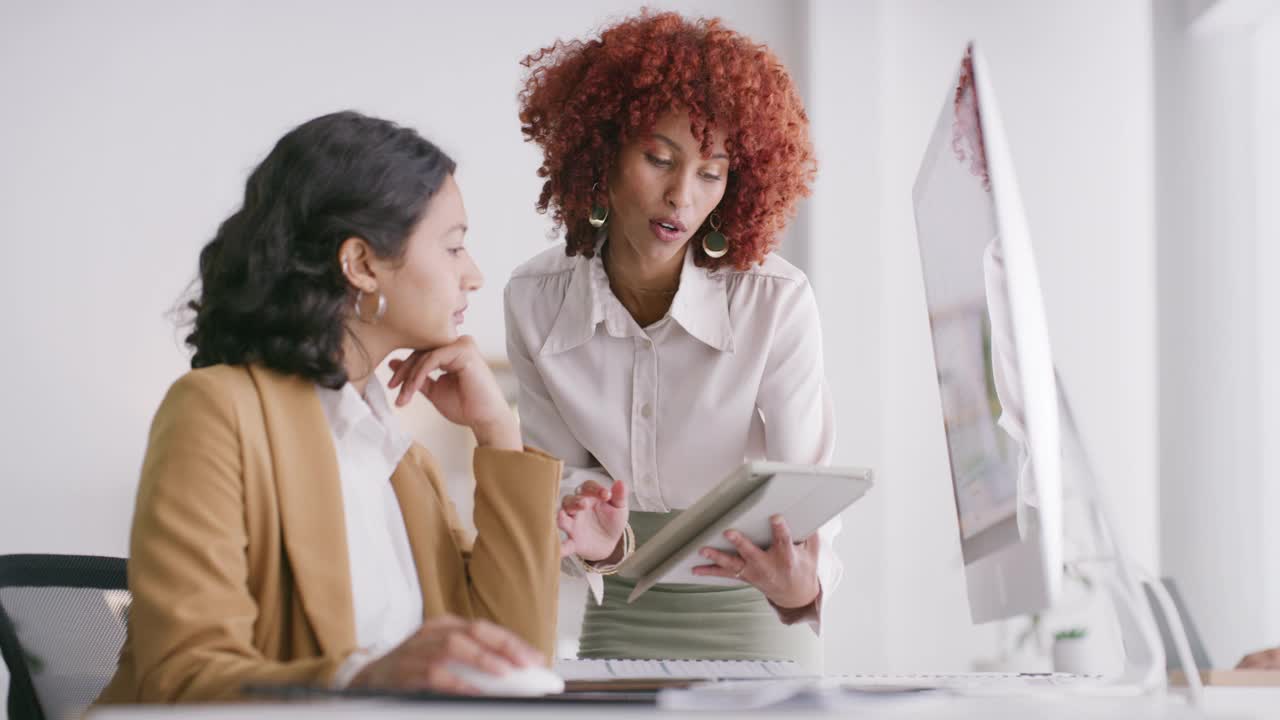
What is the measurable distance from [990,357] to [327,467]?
0.66m

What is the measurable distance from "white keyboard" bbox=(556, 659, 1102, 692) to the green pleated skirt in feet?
1.38

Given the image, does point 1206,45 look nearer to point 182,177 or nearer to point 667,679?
point 667,679

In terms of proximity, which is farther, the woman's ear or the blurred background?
the blurred background

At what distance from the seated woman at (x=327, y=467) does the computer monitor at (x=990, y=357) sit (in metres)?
0.39

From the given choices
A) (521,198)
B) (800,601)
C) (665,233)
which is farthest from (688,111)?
(521,198)

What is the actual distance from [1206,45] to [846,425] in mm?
1575

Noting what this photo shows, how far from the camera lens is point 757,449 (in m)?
2.08

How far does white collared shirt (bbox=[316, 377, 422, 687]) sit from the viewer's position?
1321 mm

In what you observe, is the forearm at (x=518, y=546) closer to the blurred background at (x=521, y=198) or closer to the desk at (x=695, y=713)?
the desk at (x=695, y=713)

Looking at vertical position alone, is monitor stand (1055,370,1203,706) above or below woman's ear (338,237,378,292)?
below

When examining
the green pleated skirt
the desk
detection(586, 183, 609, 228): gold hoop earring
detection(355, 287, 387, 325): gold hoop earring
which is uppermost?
detection(586, 183, 609, 228): gold hoop earring

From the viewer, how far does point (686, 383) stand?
2053 mm

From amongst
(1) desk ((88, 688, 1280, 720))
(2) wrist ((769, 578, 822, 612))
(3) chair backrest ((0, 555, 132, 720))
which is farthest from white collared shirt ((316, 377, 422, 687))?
(2) wrist ((769, 578, 822, 612))

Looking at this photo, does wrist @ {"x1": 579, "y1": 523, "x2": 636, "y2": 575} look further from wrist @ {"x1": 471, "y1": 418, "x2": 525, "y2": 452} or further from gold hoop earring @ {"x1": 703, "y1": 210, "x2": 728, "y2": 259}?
gold hoop earring @ {"x1": 703, "y1": 210, "x2": 728, "y2": 259}
